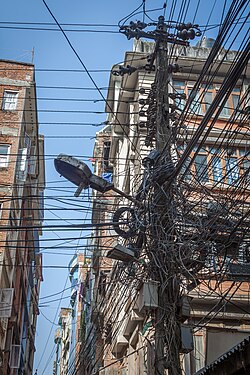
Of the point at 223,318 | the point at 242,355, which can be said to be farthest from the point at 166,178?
the point at 223,318

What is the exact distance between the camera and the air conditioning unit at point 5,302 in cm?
2014

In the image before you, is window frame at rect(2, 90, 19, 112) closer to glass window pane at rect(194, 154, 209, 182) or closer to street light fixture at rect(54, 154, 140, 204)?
glass window pane at rect(194, 154, 209, 182)

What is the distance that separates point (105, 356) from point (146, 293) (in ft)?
49.2

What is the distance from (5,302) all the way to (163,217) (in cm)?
1474

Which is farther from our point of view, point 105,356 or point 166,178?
point 105,356

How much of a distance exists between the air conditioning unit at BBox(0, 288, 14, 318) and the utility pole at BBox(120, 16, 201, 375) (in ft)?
44.0

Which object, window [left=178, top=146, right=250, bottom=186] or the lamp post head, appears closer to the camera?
the lamp post head

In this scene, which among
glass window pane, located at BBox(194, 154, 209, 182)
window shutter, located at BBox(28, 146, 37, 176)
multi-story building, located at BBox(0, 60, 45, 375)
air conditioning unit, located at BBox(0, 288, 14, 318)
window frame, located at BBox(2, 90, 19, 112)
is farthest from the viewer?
window shutter, located at BBox(28, 146, 37, 176)

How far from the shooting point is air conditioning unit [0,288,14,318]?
20141mm

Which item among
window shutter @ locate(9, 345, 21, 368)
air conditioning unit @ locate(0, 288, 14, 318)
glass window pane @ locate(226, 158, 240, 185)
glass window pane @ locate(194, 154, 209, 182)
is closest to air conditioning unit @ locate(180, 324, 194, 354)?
glass window pane @ locate(226, 158, 240, 185)

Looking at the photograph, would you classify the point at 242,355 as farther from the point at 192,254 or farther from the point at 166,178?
the point at 166,178

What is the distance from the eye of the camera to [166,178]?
757 cm

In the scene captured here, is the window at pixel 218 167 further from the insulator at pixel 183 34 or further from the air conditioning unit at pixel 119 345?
the air conditioning unit at pixel 119 345

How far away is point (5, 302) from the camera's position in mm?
20297
